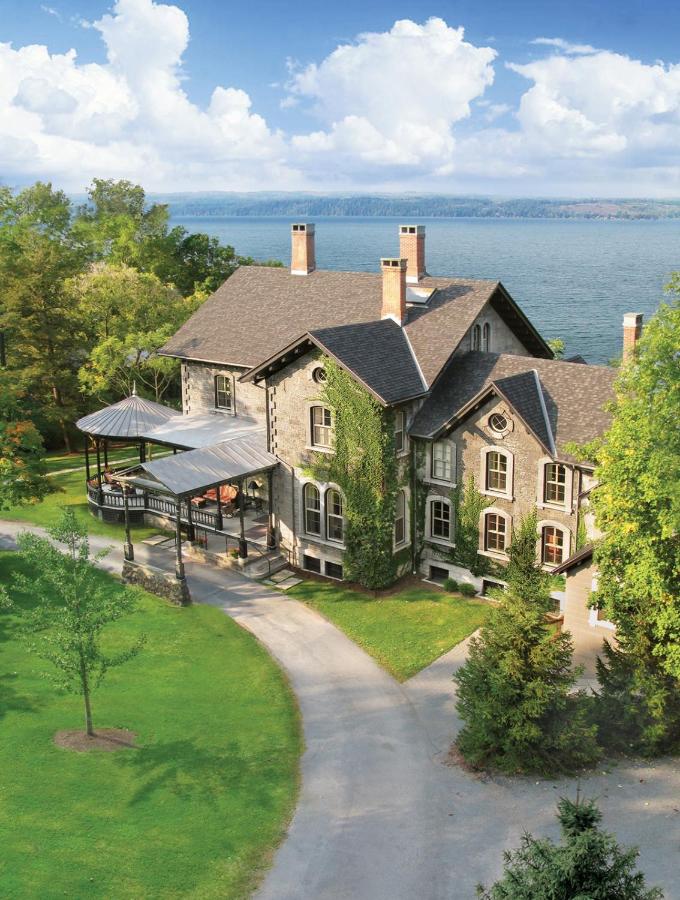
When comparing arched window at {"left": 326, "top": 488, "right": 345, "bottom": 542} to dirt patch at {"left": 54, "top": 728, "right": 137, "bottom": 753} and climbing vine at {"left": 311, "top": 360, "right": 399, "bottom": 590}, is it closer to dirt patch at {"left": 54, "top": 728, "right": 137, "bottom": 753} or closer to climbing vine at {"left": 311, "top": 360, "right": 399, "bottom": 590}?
climbing vine at {"left": 311, "top": 360, "right": 399, "bottom": 590}

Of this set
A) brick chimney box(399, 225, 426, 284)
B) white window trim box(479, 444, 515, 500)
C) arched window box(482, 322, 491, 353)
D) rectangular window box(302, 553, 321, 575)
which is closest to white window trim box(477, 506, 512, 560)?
white window trim box(479, 444, 515, 500)

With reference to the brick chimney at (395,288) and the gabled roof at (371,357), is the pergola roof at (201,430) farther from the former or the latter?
the brick chimney at (395,288)

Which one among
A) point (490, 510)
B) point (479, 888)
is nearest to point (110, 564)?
point (490, 510)

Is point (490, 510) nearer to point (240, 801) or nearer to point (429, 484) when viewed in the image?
point (429, 484)

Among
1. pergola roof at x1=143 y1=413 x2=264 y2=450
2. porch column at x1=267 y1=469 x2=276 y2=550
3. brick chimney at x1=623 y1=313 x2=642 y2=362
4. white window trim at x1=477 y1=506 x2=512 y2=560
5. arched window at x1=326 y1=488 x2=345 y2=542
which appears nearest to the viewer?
white window trim at x1=477 y1=506 x2=512 y2=560

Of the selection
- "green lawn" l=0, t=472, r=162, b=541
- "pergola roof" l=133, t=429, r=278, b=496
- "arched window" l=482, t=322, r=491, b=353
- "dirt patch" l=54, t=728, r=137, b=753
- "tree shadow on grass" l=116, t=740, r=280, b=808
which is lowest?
"tree shadow on grass" l=116, t=740, r=280, b=808

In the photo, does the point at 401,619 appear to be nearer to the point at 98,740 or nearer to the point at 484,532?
the point at 484,532

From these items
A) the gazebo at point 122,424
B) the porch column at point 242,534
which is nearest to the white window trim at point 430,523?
the porch column at point 242,534
